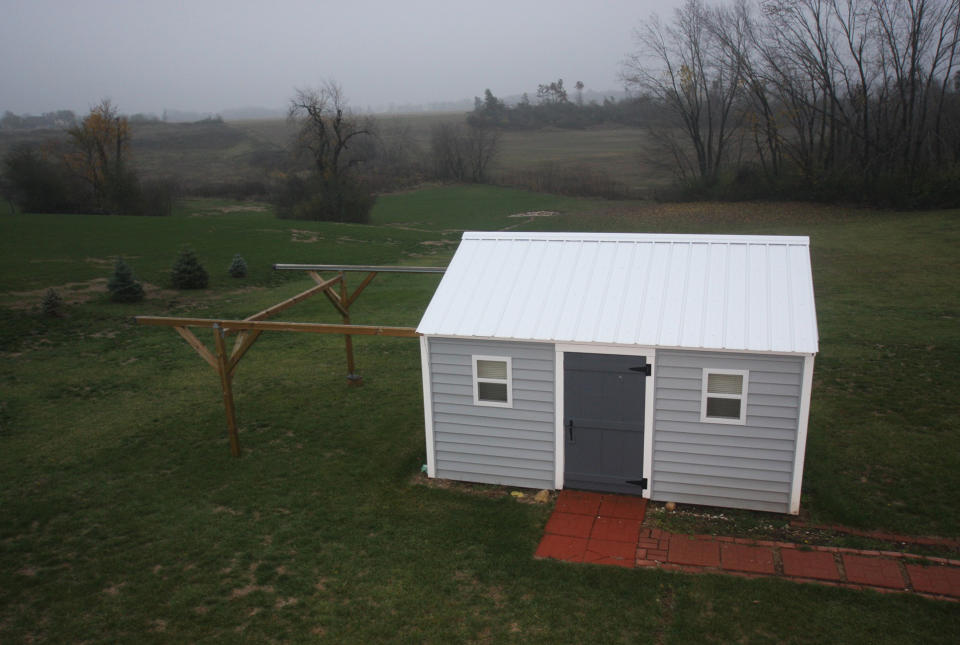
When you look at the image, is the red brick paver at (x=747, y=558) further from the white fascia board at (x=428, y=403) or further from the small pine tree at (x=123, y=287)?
the small pine tree at (x=123, y=287)

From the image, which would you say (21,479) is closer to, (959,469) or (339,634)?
(339,634)

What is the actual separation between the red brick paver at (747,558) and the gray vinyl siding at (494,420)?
259cm

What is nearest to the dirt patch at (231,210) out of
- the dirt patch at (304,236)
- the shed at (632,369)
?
the dirt patch at (304,236)

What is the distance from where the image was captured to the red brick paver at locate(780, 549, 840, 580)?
24.2 feet

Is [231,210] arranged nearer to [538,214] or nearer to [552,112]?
[538,214]

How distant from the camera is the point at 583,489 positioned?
9.46m

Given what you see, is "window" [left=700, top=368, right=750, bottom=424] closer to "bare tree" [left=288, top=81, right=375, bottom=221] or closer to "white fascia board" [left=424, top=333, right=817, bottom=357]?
"white fascia board" [left=424, top=333, right=817, bottom=357]

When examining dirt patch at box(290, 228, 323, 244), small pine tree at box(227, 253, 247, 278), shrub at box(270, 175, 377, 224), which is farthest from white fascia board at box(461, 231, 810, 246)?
shrub at box(270, 175, 377, 224)

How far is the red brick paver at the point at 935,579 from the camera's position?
6.99 metres

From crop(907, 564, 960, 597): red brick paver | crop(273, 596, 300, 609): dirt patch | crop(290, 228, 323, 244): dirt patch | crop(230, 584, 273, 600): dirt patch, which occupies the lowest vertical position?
crop(230, 584, 273, 600): dirt patch

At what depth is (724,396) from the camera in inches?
332

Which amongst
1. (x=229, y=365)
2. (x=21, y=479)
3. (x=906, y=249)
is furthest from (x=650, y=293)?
(x=906, y=249)

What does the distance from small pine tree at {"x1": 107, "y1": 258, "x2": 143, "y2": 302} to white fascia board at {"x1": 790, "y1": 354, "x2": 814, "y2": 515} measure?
2067 cm

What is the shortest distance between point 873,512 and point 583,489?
3.80 meters
